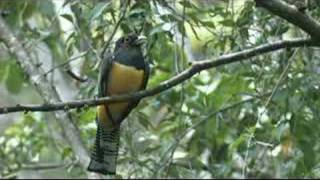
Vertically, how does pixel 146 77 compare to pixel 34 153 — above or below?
above

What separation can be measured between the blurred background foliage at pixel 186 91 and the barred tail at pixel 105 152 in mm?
398

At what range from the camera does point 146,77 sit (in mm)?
4148

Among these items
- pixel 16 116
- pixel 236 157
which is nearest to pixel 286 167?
pixel 236 157

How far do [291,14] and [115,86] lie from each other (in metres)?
1.50

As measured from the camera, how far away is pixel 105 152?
13.7 feet

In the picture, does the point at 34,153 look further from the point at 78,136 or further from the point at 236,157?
the point at 236,157

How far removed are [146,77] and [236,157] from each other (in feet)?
6.03

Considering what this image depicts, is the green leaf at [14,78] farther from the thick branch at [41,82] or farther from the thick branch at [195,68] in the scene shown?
the thick branch at [195,68]

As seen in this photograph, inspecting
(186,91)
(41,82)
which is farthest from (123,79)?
(186,91)

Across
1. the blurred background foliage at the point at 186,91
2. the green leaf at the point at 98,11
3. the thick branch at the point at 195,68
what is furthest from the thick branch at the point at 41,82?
the thick branch at the point at 195,68

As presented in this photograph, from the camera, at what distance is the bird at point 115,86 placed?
162 inches

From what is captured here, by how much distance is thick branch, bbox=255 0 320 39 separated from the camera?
105 inches

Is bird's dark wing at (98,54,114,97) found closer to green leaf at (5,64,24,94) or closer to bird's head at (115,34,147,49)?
bird's head at (115,34,147,49)

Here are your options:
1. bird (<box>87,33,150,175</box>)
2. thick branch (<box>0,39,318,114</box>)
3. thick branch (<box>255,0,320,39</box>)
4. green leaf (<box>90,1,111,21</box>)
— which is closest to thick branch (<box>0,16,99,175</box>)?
bird (<box>87,33,150,175</box>)
